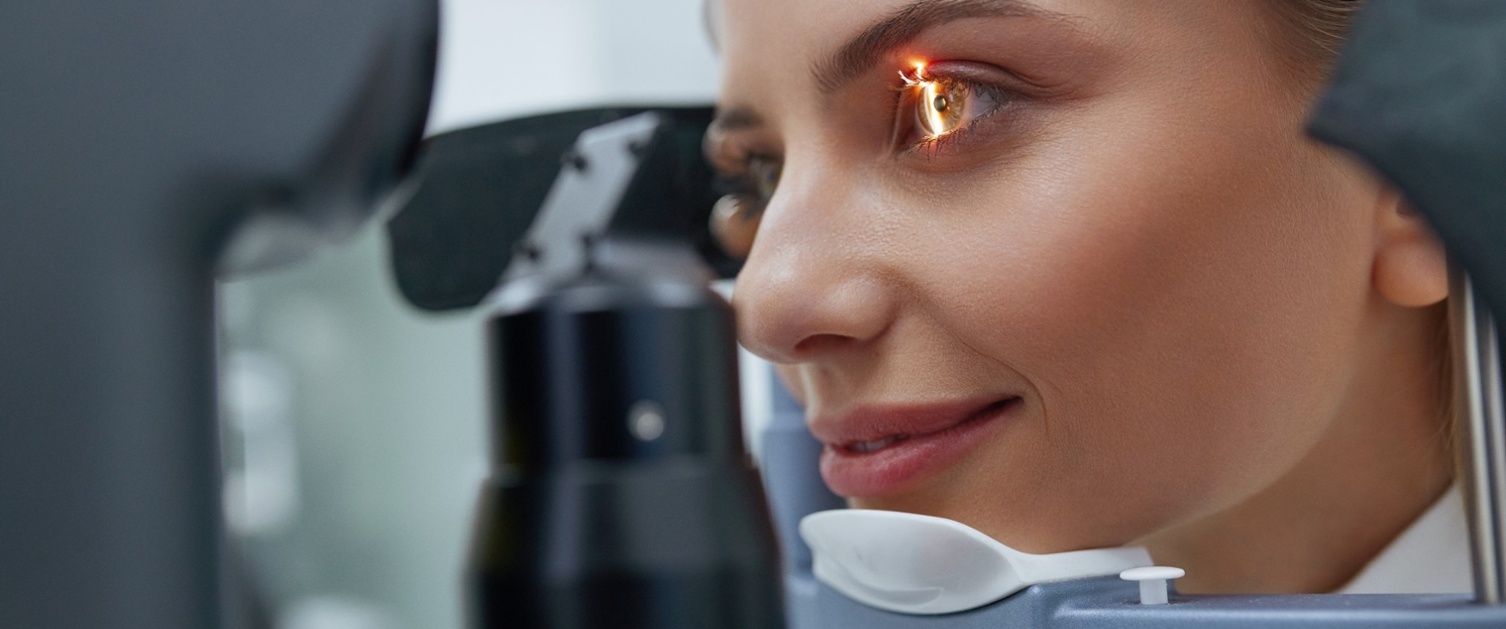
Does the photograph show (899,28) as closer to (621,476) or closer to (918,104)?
(918,104)

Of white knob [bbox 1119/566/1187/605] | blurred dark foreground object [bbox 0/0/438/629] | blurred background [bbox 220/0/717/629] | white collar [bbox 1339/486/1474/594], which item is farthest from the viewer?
blurred background [bbox 220/0/717/629]

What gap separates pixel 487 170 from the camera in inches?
17.0

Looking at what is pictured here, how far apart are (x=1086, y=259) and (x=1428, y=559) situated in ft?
0.61

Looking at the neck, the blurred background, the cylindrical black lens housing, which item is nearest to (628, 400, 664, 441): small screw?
the cylindrical black lens housing

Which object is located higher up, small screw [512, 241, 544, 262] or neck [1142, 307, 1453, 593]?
small screw [512, 241, 544, 262]

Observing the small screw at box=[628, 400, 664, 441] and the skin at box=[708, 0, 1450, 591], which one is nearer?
the small screw at box=[628, 400, 664, 441]

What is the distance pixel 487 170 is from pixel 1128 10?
0.67ft

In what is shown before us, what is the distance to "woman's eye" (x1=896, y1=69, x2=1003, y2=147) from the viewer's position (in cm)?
41

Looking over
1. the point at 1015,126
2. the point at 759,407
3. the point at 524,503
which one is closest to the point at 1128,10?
the point at 1015,126

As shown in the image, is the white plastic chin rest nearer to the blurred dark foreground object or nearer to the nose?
the nose

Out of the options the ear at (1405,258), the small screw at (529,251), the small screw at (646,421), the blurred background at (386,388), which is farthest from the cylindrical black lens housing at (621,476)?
the blurred background at (386,388)

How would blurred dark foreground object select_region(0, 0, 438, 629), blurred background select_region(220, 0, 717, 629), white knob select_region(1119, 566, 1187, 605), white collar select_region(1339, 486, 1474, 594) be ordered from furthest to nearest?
blurred background select_region(220, 0, 717, 629) < white collar select_region(1339, 486, 1474, 594) < white knob select_region(1119, 566, 1187, 605) < blurred dark foreground object select_region(0, 0, 438, 629)

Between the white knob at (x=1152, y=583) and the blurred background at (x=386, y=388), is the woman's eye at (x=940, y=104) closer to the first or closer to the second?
the white knob at (x=1152, y=583)

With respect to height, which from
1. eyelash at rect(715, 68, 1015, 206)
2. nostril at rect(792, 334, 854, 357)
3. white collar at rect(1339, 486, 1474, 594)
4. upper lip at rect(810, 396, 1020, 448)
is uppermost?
eyelash at rect(715, 68, 1015, 206)
